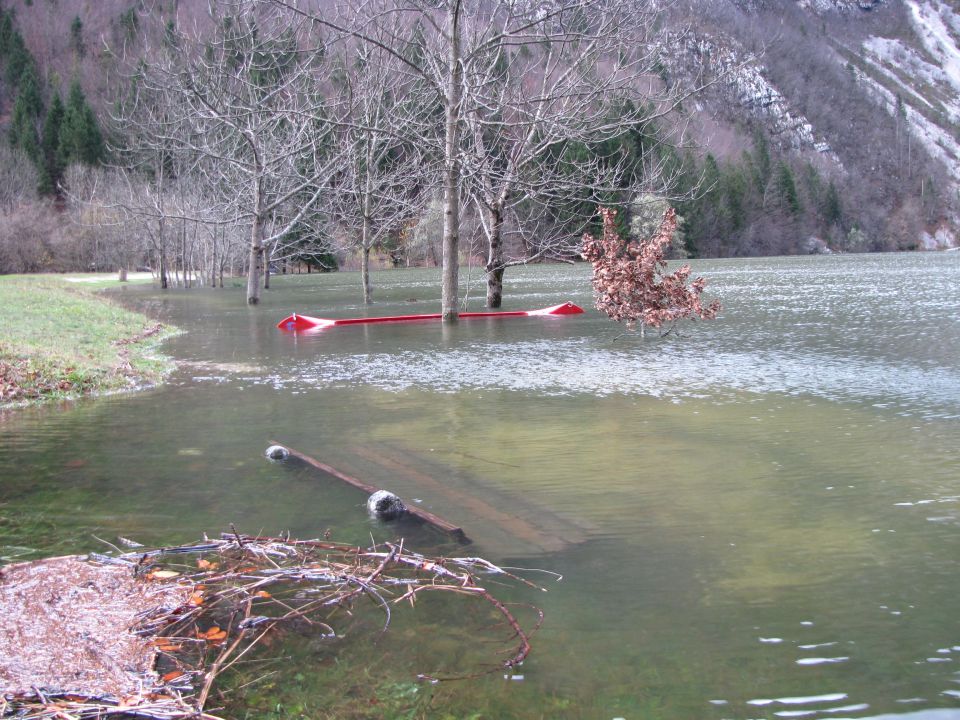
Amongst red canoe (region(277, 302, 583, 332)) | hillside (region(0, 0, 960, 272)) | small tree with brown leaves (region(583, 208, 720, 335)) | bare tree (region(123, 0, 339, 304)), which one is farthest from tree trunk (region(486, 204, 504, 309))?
hillside (region(0, 0, 960, 272))

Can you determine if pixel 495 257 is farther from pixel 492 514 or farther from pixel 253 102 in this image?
pixel 492 514

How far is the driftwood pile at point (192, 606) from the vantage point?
377 cm

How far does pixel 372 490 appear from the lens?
714 centimetres

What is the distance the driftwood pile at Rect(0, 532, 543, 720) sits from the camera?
3.77m

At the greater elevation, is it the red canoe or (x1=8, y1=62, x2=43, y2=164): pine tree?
(x1=8, y1=62, x2=43, y2=164): pine tree

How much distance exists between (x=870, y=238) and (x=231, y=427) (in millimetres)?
130148

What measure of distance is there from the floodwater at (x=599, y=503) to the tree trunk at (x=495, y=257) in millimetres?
9879

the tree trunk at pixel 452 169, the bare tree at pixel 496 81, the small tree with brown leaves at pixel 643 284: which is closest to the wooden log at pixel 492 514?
the bare tree at pixel 496 81

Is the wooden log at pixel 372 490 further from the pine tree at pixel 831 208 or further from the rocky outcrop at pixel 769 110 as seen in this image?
the rocky outcrop at pixel 769 110

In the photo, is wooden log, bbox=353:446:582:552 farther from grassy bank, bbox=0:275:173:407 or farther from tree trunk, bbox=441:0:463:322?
tree trunk, bbox=441:0:463:322

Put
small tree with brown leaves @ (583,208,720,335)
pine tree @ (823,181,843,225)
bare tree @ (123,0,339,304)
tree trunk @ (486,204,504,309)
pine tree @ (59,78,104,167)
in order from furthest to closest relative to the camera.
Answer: pine tree @ (823,181,843,225) → pine tree @ (59,78,104,167) → tree trunk @ (486,204,504,309) → bare tree @ (123,0,339,304) → small tree with brown leaves @ (583,208,720,335)

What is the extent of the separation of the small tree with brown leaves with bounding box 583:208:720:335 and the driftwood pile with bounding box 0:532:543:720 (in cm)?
1353

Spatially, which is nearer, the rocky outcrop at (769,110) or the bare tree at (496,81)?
the bare tree at (496,81)

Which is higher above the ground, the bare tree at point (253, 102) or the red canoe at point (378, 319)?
the bare tree at point (253, 102)
